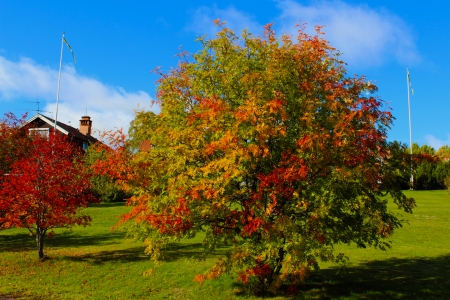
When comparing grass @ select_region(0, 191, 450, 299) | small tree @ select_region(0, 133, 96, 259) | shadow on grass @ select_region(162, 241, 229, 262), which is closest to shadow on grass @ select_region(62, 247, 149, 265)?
grass @ select_region(0, 191, 450, 299)

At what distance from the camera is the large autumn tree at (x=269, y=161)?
328 inches

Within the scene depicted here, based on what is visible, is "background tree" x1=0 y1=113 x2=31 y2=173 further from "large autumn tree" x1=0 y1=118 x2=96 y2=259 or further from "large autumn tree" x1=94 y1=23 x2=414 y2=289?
"large autumn tree" x1=94 y1=23 x2=414 y2=289

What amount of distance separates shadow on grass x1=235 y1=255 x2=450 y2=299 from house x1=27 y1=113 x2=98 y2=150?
25.5 meters

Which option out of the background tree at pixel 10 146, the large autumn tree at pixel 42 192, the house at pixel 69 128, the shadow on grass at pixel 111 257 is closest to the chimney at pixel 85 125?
the house at pixel 69 128

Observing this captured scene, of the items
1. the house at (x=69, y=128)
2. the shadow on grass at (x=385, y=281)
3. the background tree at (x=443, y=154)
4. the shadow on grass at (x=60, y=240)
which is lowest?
the shadow on grass at (x=60, y=240)

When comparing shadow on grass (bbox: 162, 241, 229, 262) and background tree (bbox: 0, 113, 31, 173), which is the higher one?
background tree (bbox: 0, 113, 31, 173)

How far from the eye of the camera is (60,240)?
21672 millimetres

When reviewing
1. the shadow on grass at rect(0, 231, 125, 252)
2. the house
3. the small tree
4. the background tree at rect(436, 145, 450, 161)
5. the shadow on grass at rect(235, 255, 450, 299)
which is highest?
the house

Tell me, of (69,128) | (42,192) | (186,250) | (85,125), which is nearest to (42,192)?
(42,192)

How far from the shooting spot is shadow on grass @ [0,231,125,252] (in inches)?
777

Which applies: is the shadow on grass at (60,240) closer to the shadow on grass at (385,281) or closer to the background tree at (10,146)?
the background tree at (10,146)

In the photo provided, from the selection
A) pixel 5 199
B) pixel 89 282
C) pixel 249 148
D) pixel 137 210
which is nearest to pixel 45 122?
pixel 5 199

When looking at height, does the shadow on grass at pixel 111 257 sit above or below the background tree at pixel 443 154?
below

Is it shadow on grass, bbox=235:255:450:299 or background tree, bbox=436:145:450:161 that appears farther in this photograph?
shadow on grass, bbox=235:255:450:299
